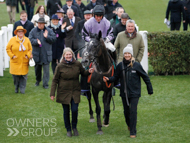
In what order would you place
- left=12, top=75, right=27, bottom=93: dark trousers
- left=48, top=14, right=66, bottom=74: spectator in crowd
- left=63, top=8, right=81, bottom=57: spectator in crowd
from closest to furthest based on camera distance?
left=12, top=75, right=27, bottom=93: dark trousers
left=48, top=14, right=66, bottom=74: spectator in crowd
left=63, top=8, right=81, bottom=57: spectator in crowd

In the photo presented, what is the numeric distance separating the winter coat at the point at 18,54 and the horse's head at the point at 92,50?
4.04 m

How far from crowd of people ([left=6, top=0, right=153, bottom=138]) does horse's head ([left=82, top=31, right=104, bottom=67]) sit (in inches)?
6.2

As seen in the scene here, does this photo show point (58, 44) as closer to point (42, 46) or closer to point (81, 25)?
point (81, 25)

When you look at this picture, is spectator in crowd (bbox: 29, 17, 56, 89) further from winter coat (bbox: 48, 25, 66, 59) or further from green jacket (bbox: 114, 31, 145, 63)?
green jacket (bbox: 114, 31, 145, 63)

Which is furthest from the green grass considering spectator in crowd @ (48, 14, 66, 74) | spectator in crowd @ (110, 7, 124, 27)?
spectator in crowd @ (110, 7, 124, 27)

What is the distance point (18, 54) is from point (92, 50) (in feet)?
14.0

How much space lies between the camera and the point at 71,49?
38.3 feet

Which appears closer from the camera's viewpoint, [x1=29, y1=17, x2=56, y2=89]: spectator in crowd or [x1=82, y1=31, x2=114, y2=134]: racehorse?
[x1=82, y1=31, x2=114, y2=134]: racehorse

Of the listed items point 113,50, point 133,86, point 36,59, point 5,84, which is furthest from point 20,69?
point 133,86

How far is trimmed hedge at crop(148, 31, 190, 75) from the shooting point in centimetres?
1253

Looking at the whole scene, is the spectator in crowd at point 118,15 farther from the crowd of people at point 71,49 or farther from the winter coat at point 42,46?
the winter coat at point 42,46

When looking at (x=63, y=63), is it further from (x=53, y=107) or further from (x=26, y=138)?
(x=53, y=107)

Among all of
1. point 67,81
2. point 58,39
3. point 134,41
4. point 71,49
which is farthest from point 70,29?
point 67,81

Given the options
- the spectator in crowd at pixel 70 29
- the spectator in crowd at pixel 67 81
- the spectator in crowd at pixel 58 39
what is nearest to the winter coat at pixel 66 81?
the spectator in crowd at pixel 67 81
